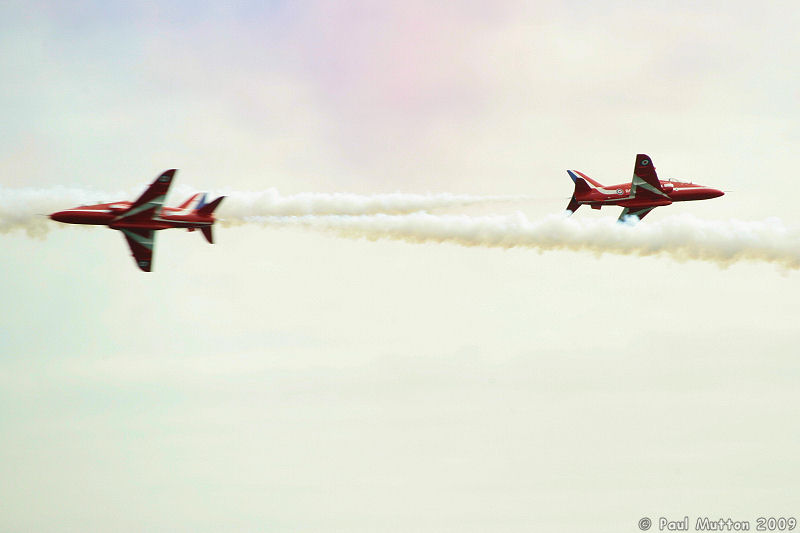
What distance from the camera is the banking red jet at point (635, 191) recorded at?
287 ft

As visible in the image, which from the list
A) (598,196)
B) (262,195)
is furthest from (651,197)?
(262,195)

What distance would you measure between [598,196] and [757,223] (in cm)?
1046

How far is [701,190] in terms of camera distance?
89750 millimetres

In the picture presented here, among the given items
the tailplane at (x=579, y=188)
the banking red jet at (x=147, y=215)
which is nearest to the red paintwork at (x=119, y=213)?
the banking red jet at (x=147, y=215)

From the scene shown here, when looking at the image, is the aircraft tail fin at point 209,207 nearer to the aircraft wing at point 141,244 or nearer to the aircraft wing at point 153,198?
the aircraft wing at point 153,198

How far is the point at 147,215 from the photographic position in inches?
3118

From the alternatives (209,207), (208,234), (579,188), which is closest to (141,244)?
(208,234)

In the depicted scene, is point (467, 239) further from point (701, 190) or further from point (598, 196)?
point (701, 190)

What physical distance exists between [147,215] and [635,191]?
3223 centimetres

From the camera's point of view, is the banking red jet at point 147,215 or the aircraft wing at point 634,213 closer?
the banking red jet at point 147,215

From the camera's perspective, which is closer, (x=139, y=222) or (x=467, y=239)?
(x=139, y=222)

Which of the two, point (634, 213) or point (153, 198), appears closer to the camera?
point (153, 198)

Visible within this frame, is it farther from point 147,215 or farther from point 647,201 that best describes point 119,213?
point 647,201

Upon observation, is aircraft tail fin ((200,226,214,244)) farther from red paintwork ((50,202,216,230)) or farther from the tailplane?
the tailplane
